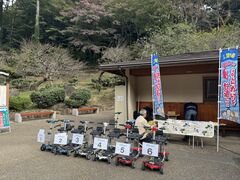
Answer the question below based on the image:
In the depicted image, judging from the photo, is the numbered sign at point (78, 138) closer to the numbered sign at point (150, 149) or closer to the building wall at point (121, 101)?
the numbered sign at point (150, 149)

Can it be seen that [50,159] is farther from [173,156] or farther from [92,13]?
[92,13]

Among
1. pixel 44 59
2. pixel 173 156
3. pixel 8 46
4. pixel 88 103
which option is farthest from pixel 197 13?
pixel 8 46

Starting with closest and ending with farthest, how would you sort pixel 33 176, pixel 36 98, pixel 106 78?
pixel 33 176
pixel 36 98
pixel 106 78

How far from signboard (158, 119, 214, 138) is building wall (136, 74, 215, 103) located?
2.84 meters

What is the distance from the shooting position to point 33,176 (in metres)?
4.11

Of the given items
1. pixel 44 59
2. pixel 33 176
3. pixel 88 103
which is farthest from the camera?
pixel 44 59

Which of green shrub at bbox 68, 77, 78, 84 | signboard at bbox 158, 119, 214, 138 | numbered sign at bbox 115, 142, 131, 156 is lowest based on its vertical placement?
numbered sign at bbox 115, 142, 131, 156

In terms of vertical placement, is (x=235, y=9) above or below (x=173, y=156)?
above

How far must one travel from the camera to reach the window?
8375 millimetres

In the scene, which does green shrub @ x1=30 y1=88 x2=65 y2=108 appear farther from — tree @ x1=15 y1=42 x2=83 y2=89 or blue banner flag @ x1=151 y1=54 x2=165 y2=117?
blue banner flag @ x1=151 y1=54 x2=165 y2=117

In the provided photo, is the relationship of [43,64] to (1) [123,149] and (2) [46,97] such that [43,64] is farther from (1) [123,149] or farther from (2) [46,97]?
(1) [123,149]

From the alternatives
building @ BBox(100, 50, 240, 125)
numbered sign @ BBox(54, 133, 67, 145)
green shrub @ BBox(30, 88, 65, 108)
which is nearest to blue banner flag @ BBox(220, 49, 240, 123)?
building @ BBox(100, 50, 240, 125)

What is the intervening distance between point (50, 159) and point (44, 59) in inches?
550

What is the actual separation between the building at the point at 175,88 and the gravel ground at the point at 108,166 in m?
2.55
